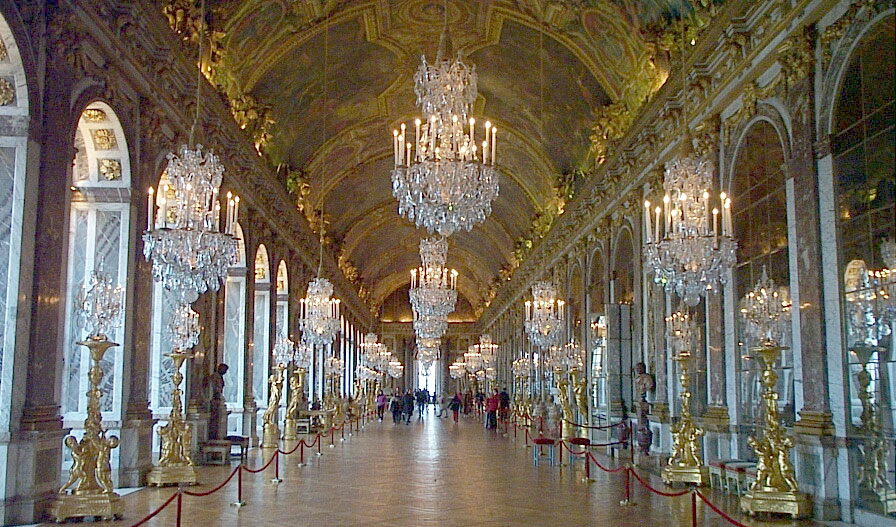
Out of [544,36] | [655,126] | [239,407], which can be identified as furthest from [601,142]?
[239,407]

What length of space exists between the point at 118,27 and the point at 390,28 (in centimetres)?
1027

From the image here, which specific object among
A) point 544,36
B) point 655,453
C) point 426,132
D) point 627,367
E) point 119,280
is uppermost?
point 544,36

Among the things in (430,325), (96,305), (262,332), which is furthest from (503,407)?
(96,305)

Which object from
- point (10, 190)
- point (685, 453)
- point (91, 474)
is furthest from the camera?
point (685, 453)

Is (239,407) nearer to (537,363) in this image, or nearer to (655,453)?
(655,453)

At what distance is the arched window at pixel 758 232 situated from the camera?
10711 mm

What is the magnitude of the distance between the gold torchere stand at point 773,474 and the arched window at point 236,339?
12820 millimetres

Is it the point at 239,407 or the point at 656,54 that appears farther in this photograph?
the point at 239,407

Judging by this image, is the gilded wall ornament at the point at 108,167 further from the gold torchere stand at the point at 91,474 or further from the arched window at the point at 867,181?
the arched window at the point at 867,181

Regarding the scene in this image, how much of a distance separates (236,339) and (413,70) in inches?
347

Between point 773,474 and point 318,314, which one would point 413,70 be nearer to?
point 318,314

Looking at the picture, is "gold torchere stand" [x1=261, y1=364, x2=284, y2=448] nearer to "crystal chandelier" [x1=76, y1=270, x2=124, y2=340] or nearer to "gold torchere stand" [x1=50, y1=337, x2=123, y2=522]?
"gold torchere stand" [x1=50, y1=337, x2=123, y2=522]

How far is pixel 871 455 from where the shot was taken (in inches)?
328

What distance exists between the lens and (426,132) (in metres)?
9.94
